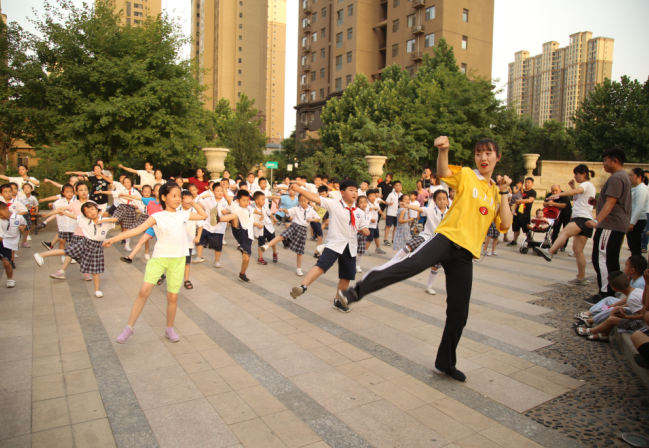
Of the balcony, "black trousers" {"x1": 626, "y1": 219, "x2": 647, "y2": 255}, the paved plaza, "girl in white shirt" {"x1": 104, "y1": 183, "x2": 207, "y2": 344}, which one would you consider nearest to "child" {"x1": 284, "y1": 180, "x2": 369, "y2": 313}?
the paved plaza

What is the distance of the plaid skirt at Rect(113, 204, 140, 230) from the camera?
33.6 ft

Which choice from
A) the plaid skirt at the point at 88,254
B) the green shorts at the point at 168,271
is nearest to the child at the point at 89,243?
the plaid skirt at the point at 88,254

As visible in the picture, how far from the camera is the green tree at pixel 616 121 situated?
2728 centimetres

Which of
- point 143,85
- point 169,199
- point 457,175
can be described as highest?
point 143,85

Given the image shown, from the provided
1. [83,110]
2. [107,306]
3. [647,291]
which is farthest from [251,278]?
[83,110]

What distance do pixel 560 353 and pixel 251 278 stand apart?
203 inches

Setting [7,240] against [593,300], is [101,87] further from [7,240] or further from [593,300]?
[593,300]

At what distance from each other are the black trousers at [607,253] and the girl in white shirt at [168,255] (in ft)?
18.4

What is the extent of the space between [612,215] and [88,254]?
7.74m

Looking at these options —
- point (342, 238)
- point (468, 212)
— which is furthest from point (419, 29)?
point (468, 212)

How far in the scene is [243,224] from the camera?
26.8 ft

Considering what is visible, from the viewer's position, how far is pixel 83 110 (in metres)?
16.0

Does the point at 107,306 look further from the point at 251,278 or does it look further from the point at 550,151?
the point at 550,151

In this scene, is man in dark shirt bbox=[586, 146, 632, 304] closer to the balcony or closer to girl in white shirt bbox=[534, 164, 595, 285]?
girl in white shirt bbox=[534, 164, 595, 285]
